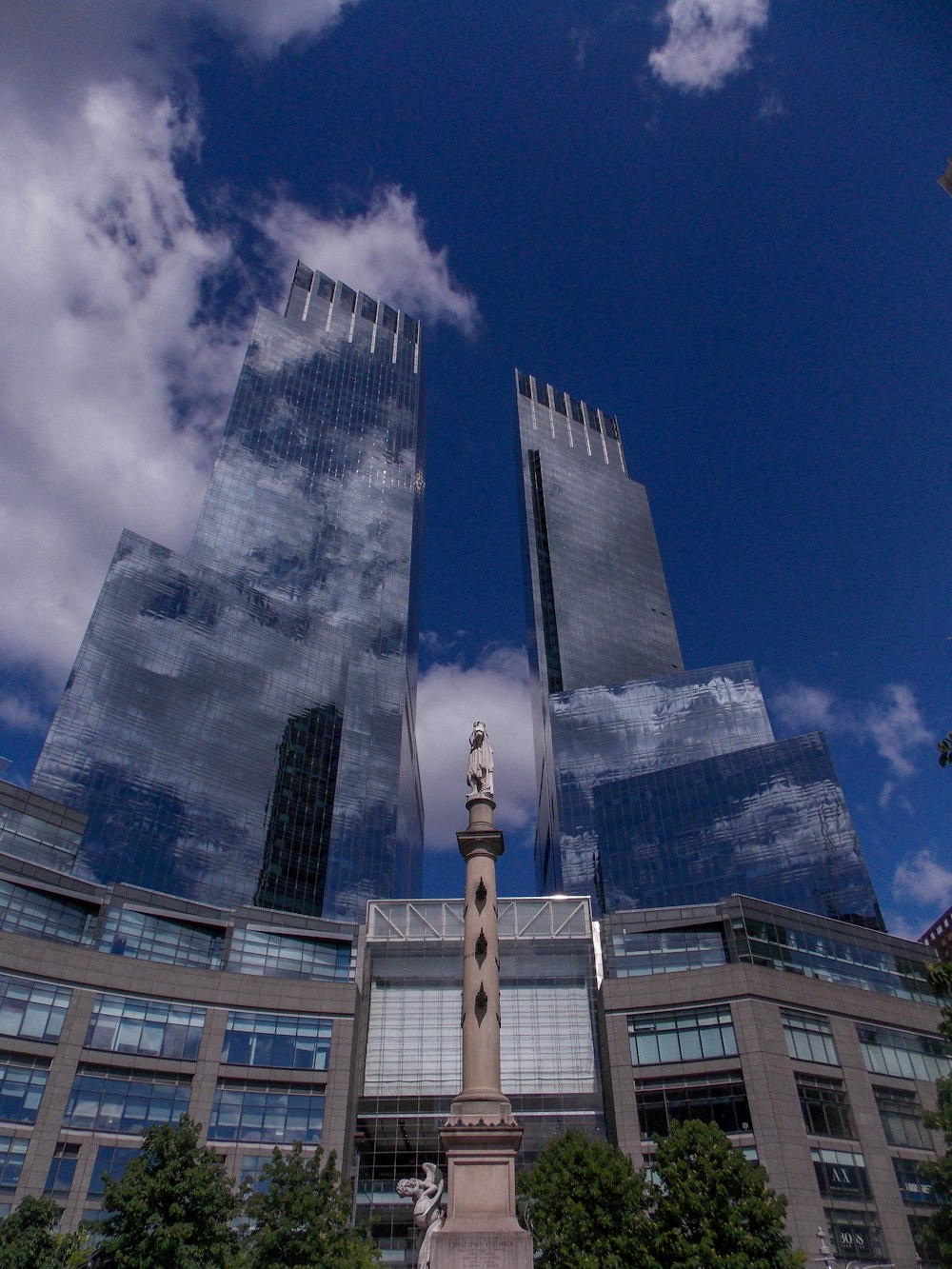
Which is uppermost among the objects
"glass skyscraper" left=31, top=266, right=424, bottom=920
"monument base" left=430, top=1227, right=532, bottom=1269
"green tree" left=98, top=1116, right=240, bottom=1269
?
"glass skyscraper" left=31, top=266, right=424, bottom=920

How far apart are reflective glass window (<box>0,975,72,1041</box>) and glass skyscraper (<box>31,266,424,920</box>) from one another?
160ft

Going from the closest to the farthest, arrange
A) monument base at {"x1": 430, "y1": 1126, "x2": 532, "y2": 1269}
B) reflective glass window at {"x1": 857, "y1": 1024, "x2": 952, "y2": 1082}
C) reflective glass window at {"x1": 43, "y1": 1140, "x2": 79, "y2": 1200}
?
monument base at {"x1": 430, "y1": 1126, "x2": 532, "y2": 1269}
reflective glass window at {"x1": 43, "y1": 1140, "x2": 79, "y2": 1200}
reflective glass window at {"x1": 857, "y1": 1024, "x2": 952, "y2": 1082}

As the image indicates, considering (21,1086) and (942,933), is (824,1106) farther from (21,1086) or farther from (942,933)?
(942,933)

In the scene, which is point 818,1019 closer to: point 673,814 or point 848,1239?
point 848,1239

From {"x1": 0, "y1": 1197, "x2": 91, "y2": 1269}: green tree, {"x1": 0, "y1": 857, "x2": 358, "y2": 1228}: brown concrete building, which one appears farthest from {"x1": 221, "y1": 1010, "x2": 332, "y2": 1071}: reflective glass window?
{"x1": 0, "y1": 1197, "x2": 91, "y2": 1269}: green tree

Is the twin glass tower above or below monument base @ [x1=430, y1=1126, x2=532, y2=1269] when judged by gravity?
above

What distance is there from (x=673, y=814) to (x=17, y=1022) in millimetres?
91585

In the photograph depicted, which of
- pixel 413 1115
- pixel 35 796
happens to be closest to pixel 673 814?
pixel 413 1115

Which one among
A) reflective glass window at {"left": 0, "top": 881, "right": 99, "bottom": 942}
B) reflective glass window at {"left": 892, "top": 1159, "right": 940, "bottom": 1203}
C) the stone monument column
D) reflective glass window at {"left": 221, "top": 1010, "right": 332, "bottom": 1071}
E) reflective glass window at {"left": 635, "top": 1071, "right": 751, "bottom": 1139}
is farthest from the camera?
reflective glass window at {"left": 0, "top": 881, "right": 99, "bottom": 942}

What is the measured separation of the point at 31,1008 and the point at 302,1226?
84.9ft

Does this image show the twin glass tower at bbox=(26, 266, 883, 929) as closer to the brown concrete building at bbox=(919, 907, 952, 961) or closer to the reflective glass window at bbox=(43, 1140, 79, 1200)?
the brown concrete building at bbox=(919, 907, 952, 961)

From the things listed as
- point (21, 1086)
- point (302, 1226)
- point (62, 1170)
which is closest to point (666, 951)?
point (302, 1226)

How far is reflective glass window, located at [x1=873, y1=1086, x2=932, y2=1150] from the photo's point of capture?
2317 inches

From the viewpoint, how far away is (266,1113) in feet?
189
